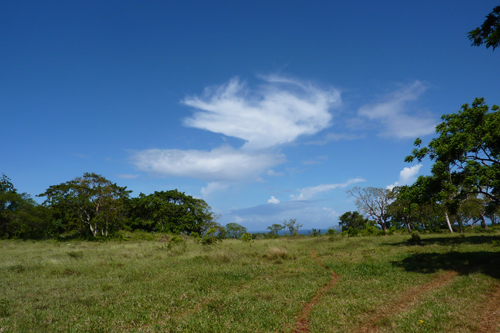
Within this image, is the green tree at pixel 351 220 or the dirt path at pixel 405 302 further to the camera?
the green tree at pixel 351 220

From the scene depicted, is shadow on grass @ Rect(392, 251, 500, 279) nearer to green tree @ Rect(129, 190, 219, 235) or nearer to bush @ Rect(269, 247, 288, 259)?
bush @ Rect(269, 247, 288, 259)

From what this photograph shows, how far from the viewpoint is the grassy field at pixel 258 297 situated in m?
7.61

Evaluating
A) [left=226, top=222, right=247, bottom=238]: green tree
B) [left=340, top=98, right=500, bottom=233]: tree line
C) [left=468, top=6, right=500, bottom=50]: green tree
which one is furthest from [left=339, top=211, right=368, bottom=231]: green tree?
[left=468, top=6, right=500, bottom=50]: green tree

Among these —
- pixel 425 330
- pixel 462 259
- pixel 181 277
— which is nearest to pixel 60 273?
pixel 181 277

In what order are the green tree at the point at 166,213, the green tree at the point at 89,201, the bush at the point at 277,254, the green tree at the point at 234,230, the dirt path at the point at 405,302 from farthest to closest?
the green tree at the point at 234,230, the green tree at the point at 166,213, the green tree at the point at 89,201, the bush at the point at 277,254, the dirt path at the point at 405,302

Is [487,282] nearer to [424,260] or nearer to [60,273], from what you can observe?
[424,260]

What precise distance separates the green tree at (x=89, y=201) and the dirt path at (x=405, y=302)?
152 ft

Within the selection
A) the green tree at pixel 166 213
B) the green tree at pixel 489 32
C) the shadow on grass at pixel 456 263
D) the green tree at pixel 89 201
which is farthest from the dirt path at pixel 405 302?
the green tree at pixel 166 213

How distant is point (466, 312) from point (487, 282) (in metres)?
4.14

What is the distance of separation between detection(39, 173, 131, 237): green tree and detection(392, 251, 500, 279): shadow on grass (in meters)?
44.8

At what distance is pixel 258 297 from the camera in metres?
10.3

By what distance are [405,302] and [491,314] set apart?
7.48 feet

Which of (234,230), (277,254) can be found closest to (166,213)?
(234,230)

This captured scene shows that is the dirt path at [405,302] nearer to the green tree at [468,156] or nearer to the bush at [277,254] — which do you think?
the green tree at [468,156]
